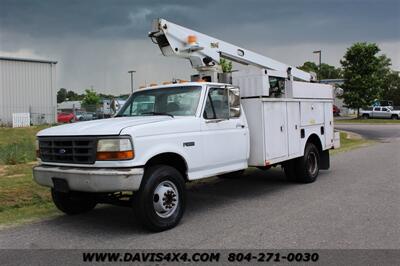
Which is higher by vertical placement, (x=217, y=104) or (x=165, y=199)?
(x=217, y=104)

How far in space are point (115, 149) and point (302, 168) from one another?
16.7ft

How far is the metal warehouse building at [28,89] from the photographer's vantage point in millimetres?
40406

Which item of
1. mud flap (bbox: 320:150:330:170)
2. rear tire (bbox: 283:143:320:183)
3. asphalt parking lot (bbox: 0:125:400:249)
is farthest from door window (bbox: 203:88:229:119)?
mud flap (bbox: 320:150:330:170)

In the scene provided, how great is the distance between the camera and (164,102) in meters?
7.48

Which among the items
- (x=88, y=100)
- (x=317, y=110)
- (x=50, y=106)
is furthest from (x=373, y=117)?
(x=317, y=110)

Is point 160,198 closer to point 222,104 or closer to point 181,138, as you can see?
point 181,138

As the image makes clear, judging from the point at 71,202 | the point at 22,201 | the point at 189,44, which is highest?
the point at 189,44

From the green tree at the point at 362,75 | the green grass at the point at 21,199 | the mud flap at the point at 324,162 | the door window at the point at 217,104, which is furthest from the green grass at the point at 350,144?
the green tree at the point at 362,75

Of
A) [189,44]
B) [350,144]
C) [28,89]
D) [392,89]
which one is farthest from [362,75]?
[189,44]

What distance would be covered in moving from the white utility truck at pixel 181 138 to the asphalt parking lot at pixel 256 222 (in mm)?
396

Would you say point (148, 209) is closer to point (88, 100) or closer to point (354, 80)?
point (354, 80)

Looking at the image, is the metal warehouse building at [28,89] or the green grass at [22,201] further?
the metal warehouse building at [28,89]

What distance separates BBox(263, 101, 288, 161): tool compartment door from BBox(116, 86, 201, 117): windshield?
168 cm

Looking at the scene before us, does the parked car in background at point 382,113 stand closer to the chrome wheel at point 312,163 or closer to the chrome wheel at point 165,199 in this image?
the chrome wheel at point 312,163
